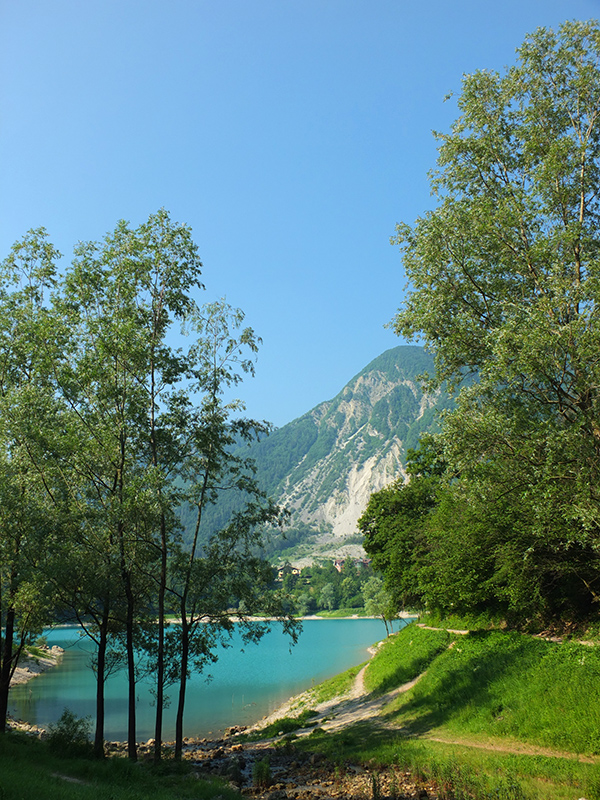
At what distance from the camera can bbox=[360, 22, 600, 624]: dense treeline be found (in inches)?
463

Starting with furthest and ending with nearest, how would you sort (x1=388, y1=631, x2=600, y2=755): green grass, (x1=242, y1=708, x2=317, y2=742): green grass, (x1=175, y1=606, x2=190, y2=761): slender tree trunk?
(x1=242, y1=708, x2=317, y2=742): green grass → (x1=175, y1=606, x2=190, y2=761): slender tree trunk → (x1=388, y1=631, x2=600, y2=755): green grass

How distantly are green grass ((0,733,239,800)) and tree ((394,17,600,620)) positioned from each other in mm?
10789

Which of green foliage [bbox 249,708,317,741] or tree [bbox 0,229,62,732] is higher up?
tree [bbox 0,229,62,732]

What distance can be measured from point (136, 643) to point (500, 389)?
54.5 ft

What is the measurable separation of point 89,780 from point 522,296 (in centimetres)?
1749

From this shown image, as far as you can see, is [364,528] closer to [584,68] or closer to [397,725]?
[397,725]

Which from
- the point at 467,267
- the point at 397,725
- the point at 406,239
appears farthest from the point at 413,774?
the point at 406,239

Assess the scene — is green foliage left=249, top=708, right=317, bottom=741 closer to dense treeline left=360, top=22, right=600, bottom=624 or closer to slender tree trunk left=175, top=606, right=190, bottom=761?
slender tree trunk left=175, top=606, right=190, bottom=761

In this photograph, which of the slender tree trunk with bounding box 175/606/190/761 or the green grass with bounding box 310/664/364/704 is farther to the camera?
the green grass with bounding box 310/664/364/704

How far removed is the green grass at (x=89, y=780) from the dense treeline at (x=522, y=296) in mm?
10750

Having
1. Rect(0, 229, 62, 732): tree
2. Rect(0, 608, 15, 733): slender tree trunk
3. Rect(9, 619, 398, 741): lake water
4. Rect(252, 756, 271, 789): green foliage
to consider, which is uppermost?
Rect(0, 229, 62, 732): tree

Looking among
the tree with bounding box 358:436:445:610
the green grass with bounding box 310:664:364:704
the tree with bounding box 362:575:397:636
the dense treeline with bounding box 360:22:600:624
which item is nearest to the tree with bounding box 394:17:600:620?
the dense treeline with bounding box 360:22:600:624

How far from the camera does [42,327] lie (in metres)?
17.3

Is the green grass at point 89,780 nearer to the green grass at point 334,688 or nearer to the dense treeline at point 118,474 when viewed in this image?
the dense treeline at point 118,474
